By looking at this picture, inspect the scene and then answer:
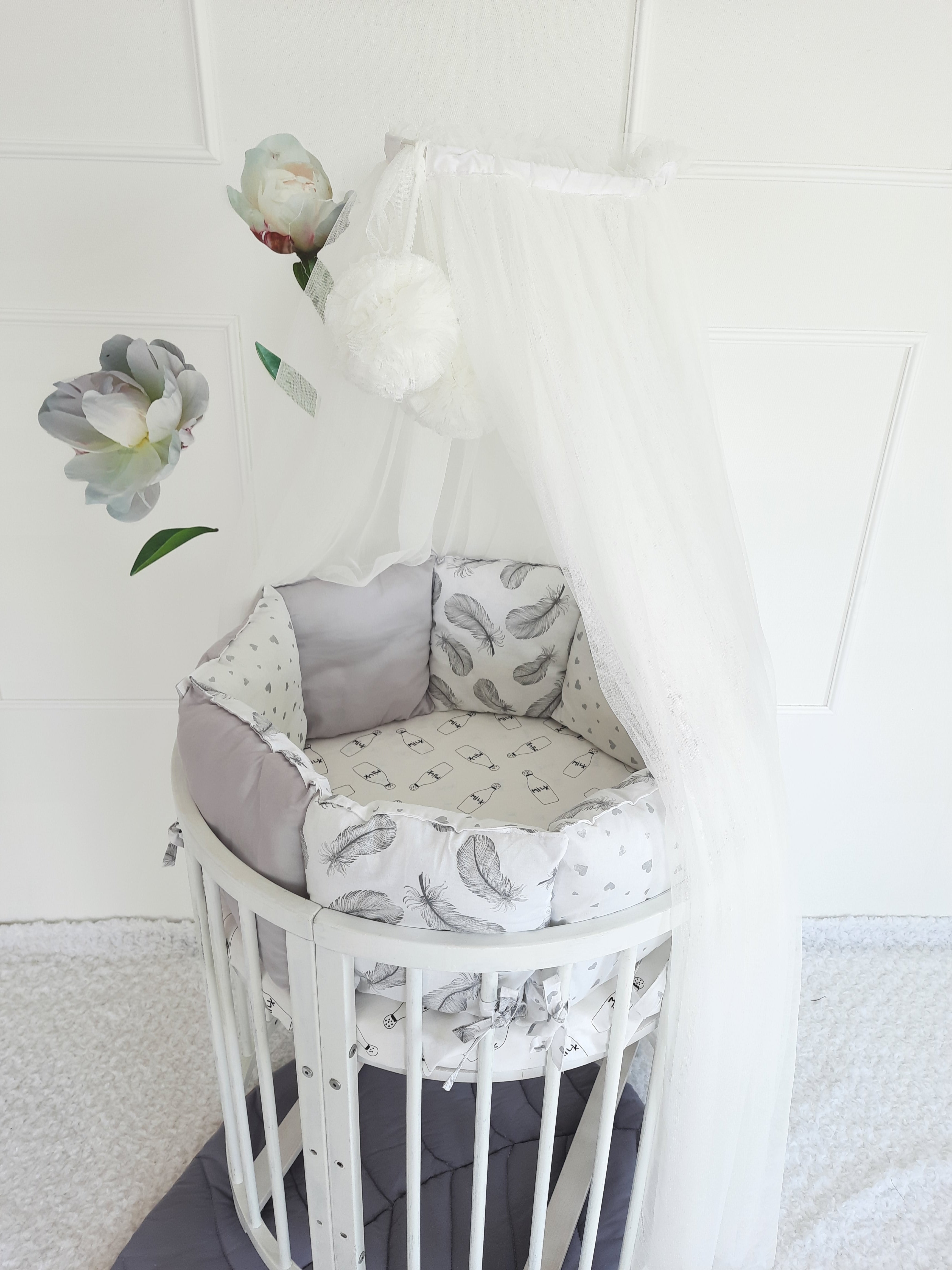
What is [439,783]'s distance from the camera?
1363 millimetres

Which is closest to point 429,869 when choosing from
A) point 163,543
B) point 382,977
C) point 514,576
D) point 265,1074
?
point 382,977

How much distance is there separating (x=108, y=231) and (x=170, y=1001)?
4.79 ft

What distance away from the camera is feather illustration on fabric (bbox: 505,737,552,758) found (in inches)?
56.9

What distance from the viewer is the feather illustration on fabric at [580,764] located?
1.40 m

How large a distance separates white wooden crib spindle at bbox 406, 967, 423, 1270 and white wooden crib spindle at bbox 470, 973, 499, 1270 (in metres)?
0.07

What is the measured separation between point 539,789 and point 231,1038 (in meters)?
0.58

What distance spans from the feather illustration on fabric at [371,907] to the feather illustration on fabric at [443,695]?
0.69m

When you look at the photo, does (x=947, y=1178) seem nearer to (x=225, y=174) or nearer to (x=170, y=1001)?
(x=170, y=1001)

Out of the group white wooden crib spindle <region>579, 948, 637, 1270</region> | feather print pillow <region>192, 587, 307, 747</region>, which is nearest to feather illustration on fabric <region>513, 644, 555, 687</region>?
→ feather print pillow <region>192, 587, 307, 747</region>

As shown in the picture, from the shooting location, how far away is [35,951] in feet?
5.98

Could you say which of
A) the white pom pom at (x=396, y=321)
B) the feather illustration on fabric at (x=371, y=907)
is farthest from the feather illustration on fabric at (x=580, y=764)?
the white pom pom at (x=396, y=321)

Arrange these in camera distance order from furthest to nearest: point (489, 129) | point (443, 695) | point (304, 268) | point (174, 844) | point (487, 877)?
point (443, 695)
point (304, 268)
point (489, 129)
point (174, 844)
point (487, 877)

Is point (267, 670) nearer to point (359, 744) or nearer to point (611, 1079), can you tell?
point (359, 744)

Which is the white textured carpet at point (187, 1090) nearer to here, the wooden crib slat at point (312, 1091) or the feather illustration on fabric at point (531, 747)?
the wooden crib slat at point (312, 1091)
